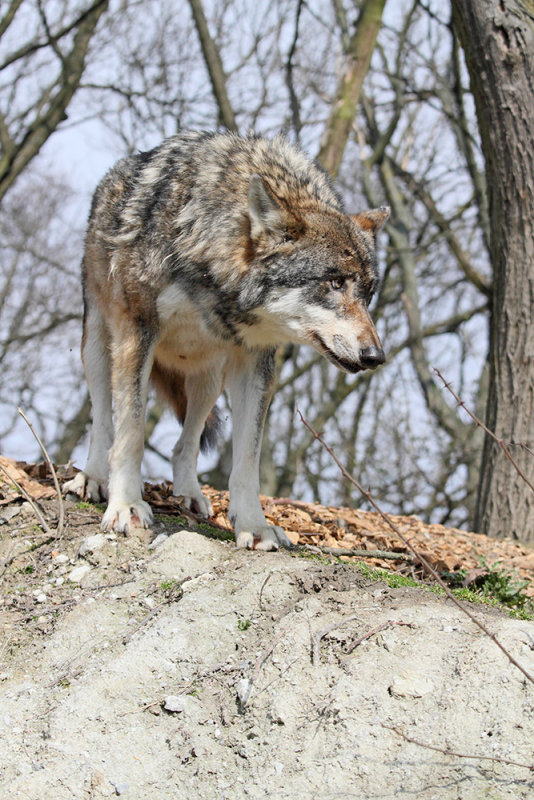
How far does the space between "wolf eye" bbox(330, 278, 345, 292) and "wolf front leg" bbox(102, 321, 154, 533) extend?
1361 millimetres

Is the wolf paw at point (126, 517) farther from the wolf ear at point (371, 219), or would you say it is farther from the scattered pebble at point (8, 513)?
the wolf ear at point (371, 219)

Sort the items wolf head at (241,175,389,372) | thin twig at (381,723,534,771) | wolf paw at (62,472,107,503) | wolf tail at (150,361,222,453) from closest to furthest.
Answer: thin twig at (381,723,534,771)
wolf head at (241,175,389,372)
wolf paw at (62,472,107,503)
wolf tail at (150,361,222,453)

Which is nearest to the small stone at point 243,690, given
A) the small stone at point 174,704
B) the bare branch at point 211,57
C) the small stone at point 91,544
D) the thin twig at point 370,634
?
the small stone at point 174,704

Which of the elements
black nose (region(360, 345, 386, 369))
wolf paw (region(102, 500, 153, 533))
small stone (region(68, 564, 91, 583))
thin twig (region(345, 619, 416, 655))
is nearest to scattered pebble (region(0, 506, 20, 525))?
wolf paw (region(102, 500, 153, 533))

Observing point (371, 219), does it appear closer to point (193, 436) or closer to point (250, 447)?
point (250, 447)

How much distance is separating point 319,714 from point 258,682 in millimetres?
371

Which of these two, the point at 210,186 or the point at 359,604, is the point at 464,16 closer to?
the point at 210,186

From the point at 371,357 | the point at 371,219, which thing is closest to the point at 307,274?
the point at 371,357

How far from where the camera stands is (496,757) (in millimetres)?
2910

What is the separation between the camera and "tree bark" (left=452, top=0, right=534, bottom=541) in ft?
23.5

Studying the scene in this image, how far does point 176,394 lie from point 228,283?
1.86 metres

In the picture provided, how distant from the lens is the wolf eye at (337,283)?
482 centimetres

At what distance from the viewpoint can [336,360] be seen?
15.3ft

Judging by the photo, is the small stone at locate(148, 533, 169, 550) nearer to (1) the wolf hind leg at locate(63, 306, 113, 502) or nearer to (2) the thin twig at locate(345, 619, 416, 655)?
(1) the wolf hind leg at locate(63, 306, 113, 502)
